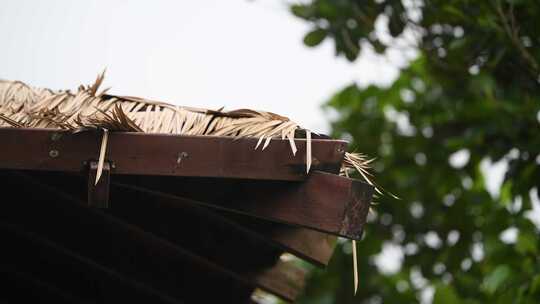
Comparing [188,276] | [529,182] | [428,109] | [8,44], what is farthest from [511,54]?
[8,44]

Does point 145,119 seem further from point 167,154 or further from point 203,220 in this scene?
point 203,220

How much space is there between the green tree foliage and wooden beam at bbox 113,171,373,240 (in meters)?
0.42

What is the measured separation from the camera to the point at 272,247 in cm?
222

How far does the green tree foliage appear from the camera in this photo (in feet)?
9.56

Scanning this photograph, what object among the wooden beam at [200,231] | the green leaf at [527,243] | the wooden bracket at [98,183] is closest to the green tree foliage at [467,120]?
the green leaf at [527,243]

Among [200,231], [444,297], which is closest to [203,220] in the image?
[200,231]

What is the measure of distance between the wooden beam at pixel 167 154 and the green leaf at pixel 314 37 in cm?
164

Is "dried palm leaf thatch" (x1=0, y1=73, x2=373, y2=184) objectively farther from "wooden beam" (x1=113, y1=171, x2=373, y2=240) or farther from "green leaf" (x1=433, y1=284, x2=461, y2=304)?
"green leaf" (x1=433, y1=284, x2=461, y2=304)

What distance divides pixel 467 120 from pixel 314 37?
0.97 meters

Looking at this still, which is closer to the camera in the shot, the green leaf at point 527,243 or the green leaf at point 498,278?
the green leaf at point 498,278

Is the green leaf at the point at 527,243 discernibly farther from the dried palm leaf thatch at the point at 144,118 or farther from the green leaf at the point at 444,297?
the dried palm leaf thatch at the point at 144,118

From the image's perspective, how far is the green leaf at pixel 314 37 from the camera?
10.8 feet

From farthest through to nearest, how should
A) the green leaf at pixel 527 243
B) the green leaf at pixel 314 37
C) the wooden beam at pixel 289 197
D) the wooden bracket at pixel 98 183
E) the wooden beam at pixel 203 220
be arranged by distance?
the green leaf at pixel 314 37, the green leaf at pixel 527 243, the wooden beam at pixel 203 220, the wooden beam at pixel 289 197, the wooden bracket at pixel 98 183

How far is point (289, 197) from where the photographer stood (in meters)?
1.76
